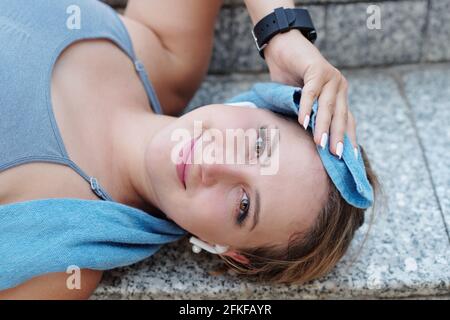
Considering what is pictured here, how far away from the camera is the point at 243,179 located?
47.8 inches

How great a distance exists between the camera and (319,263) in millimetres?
1314

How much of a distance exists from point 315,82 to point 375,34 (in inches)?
25.3

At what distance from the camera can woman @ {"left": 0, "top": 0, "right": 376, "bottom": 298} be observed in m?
1.22

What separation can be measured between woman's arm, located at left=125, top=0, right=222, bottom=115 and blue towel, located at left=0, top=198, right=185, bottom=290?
18.2 inches

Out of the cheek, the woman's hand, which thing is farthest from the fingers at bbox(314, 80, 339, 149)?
the cheek

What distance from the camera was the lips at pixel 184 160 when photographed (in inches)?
49.2

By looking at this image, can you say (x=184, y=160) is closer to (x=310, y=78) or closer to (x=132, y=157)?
(x=132, y=157)

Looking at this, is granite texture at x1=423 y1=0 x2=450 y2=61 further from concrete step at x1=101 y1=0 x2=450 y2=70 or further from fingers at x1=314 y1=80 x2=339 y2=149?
fingers at x1=314 y1=80 x2=339 y2=149

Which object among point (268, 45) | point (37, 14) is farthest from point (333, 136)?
point (37, 14)

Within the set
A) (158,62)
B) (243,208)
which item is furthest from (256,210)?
(158,62)

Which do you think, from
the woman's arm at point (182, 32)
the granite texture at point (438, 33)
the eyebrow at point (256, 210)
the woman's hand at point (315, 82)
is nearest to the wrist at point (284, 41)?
the woman's hand at point (315, 82)

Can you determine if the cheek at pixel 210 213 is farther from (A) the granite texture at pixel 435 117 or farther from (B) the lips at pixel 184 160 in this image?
(A) the granite texture at pixel 435 117

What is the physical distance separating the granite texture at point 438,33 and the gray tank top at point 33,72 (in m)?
0.94

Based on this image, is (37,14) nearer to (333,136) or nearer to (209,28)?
(209,28)
